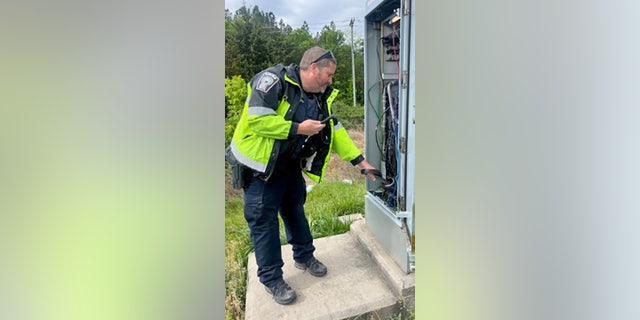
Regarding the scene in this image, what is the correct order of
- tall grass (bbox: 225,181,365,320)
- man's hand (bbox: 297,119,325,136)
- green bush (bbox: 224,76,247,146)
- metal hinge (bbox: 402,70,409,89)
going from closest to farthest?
1. green bush (bbox: 224,76,247,146)
2. tall grass (bbox: 225,181,365,320)
3. man's hand (bbox: 297,119,325,136)
4. metal hinge (bbox: 402,70,409,89)

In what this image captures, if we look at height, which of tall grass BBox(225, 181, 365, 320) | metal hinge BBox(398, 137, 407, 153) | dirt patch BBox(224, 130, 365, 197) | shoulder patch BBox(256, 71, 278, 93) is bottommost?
tall grass BBox(225, 181, 365, 320)

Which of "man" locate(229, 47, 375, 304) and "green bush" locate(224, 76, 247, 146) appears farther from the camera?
"man" locate(229, 47, 375, 304)

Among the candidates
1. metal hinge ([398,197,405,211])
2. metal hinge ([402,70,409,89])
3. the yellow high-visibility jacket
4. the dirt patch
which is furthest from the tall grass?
metal hinge ([402,70,409,89])

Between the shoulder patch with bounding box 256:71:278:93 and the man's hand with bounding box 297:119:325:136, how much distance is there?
154 mm

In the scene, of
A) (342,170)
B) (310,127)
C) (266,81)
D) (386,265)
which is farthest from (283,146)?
(386,265)

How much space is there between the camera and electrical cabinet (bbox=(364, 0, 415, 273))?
4.31ft

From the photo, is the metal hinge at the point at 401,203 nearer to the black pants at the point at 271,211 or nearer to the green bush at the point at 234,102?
the black pants at the point at 271,211

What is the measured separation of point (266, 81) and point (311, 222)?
688 mm

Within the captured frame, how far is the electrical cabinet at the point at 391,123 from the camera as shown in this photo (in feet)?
4.31

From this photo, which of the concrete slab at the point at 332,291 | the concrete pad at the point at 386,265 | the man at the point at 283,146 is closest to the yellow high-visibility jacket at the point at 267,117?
the man at the point at 283,146

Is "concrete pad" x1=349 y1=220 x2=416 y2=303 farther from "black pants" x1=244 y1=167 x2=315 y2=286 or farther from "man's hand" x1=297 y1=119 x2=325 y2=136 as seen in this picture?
"man's hand" x1=297 y1=119 x2=325 y2=136
